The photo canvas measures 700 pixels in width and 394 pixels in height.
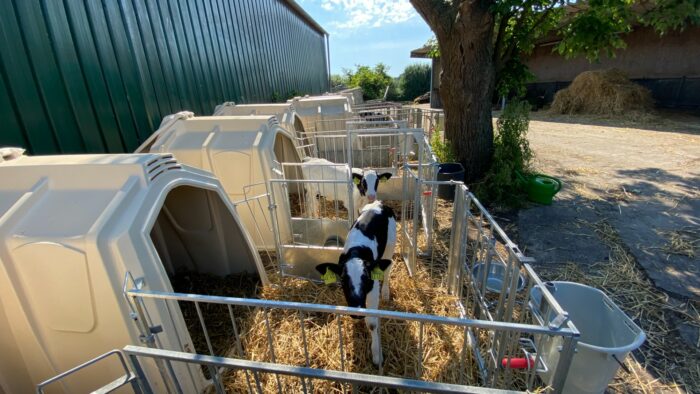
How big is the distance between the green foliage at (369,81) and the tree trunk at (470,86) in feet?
80.2

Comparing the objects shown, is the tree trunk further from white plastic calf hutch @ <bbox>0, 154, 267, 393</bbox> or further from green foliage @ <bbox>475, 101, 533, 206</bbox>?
white plastic calf hutch @ <bbox>0, 154, 267, 393</bbox>

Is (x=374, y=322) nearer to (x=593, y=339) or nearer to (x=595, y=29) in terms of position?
(x=593, y=339)

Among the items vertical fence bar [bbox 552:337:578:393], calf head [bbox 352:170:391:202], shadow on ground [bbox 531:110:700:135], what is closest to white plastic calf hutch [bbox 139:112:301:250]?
calf head [bbox 352:170:391:202]

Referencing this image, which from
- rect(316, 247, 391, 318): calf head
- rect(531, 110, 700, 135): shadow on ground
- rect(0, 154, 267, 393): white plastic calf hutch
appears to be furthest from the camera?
rect(531, 110, 700, 135): shadow on ground

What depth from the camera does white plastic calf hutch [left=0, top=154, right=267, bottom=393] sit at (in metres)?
1.80

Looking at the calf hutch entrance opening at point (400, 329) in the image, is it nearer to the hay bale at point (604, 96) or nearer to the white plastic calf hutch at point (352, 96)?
the white plastic calf hutch at point (352, 96)

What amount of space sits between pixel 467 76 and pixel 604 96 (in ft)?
45.1

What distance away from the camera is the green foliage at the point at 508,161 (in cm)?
588

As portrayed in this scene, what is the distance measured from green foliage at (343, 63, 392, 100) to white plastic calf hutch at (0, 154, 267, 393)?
1142 inches

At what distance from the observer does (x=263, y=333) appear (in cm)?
291

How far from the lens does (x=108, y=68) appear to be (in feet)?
13.2

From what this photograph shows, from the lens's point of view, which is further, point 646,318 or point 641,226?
point 641,226

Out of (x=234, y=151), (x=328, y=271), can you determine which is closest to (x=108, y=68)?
(x=234, y=151)

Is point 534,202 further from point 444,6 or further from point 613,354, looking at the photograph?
point 613,354
